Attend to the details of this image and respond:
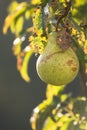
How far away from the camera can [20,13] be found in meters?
1.81

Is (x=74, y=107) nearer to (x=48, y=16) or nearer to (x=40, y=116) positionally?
(x=40, y=116)

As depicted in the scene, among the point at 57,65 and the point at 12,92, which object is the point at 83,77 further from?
the point at 12,92

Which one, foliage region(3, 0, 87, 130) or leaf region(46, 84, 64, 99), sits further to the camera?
leaf region(46, 84, 64, 99)

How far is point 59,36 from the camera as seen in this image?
1.42 meters

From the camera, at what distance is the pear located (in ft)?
4.52

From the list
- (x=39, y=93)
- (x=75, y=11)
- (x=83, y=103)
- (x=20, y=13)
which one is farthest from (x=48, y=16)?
(x=39, y=93)

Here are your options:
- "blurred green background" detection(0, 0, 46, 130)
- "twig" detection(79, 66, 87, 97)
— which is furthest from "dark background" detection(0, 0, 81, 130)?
"twig" detection(79, 66, 87, 97)

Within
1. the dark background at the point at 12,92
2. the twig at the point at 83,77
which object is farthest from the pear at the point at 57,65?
the dark background at the point at 12,92

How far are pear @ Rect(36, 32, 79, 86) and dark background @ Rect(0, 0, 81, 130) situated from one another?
5.05m

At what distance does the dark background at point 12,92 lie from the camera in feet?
21.6

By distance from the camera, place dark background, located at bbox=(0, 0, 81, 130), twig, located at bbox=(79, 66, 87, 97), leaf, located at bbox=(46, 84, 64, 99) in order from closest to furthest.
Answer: twig, located at bbox=(79, 66, 87, 97) < leaf, located at bbox=(46, 84, 64, 99) < dark background, located at bbox=(0, 0, 81, 130)

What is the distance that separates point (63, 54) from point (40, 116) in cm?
66

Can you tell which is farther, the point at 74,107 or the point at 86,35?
the point at 74,107

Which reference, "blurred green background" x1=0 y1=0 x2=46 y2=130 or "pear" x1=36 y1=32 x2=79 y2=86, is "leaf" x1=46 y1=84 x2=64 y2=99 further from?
"blurred green background" x1=0 y1=0 x2=46 y2=130
